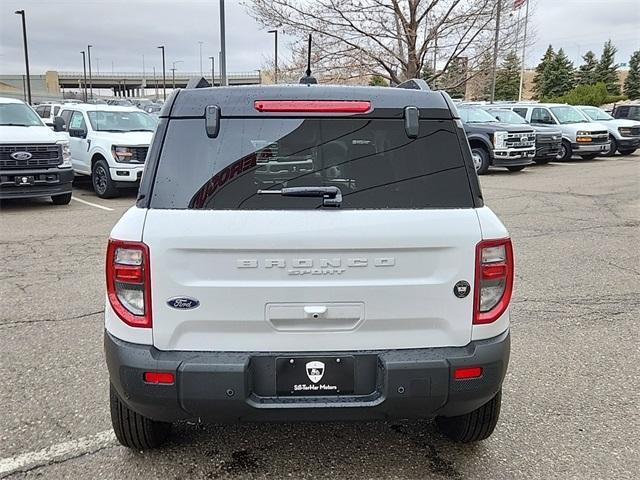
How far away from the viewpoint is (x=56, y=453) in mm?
3049

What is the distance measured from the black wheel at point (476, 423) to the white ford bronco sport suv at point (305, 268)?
0.41 meters

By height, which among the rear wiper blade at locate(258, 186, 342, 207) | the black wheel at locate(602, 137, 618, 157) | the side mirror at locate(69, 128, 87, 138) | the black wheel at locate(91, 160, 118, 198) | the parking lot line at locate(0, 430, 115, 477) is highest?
the side mirror at locate(69, 128, 87, 138)

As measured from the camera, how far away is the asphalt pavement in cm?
296

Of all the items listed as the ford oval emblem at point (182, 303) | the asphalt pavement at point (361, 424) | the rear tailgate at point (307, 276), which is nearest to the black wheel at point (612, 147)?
the asphalt pavement at point (361, 424)

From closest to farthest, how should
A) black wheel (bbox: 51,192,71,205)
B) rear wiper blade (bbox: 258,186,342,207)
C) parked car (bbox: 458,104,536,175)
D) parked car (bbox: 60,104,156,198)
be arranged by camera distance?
1. rear wiper blade (bbox: 258,186,342,207)
2. black wheel (bbox: 51,192,71,205)
3. parked car (bbox: 60,104,156,198)
4. parked car (bbox: 458,104,536,175)

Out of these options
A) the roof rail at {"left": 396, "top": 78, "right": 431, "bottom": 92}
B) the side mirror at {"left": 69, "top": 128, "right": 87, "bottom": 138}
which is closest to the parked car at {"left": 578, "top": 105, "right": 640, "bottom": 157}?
the side mirror at {"left": 69, "top": 128, "right": 87, "bottom": 138}

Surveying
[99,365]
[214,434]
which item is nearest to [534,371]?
[214,434]

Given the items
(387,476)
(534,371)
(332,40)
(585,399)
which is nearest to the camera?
(387,476)

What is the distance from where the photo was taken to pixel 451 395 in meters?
2.51

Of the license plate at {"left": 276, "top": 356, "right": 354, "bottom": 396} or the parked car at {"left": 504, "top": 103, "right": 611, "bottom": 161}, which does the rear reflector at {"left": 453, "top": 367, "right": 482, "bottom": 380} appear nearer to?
the license plate at {"left": 276, "top": 356, "right": 354, "bottom": 396}

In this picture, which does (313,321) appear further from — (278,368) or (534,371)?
(534,371)

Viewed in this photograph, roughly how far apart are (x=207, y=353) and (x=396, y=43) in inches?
908

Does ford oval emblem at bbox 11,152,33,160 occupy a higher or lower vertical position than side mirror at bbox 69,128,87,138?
lower

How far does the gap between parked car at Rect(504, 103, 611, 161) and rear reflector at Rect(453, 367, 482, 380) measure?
19.7 metres
